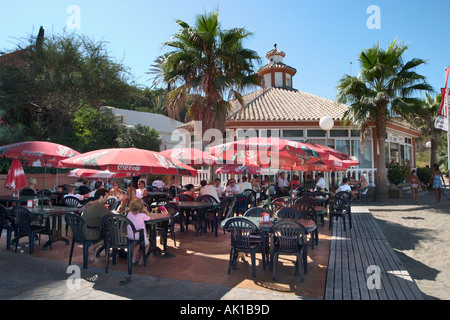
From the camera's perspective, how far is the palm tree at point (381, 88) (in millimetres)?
14258

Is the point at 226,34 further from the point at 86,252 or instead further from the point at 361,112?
the point at 86,252

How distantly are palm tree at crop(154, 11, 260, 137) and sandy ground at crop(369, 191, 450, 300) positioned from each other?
710 centimetres

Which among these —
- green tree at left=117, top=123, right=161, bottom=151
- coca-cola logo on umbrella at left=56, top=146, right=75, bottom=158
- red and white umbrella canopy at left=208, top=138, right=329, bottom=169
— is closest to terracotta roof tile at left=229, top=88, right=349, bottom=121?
green tree at left=117, top=123, right=161, bottom=151

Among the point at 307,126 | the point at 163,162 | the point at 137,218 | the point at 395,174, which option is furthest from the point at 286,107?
the point at 137,218

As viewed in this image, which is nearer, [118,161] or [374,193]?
[118,161]

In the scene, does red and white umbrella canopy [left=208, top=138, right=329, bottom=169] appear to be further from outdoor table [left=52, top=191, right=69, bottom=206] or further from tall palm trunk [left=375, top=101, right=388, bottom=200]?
tall palm trunk [left=375, top=101, right=388, bottom=200]

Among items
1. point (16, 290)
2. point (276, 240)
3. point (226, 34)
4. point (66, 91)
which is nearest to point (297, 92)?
point (226, 34)

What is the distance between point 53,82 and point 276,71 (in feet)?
52.3

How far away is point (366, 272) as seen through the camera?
5.03m

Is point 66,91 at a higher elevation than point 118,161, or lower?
higher

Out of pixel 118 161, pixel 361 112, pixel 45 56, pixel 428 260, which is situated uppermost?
pixel 45 56

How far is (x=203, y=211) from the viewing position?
820 cm

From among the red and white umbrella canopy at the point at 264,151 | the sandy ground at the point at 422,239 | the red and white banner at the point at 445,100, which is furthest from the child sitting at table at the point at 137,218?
the red and white banner at the point at 445,100

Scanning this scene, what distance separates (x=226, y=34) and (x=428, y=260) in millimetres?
9498
